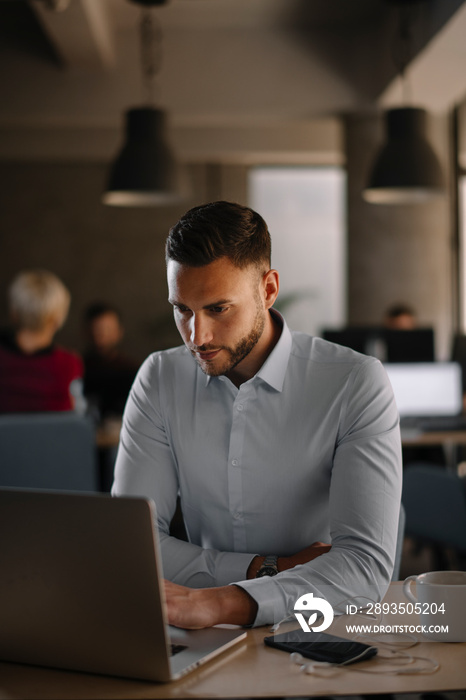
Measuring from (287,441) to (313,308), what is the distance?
26.2ft

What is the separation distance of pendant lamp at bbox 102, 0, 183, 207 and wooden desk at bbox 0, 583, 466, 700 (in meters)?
3.93

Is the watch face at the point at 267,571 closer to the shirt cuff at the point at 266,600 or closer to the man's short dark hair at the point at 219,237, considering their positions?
the shirt cuff at the point at 266,600

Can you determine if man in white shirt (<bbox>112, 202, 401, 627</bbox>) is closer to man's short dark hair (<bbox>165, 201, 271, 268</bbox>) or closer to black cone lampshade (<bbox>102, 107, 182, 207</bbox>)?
man's short dark hair (<bbox>165, 201, 271, 268</bbox>)

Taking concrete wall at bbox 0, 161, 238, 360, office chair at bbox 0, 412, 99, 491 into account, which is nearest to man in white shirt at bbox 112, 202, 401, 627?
office chair at bbox 0, 412, 99, 491

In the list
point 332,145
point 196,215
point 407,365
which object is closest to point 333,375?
point 196,215

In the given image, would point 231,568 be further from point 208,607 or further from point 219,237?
point 219,237

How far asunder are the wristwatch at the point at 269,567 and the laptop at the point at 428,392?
2.94m

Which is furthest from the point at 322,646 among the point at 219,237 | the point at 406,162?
the point at 406,162

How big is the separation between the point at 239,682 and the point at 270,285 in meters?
0.86

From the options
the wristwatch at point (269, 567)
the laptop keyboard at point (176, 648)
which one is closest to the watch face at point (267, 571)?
the wristwatch at point (269, 567)

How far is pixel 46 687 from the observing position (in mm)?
935

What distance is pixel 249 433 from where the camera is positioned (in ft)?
5.04

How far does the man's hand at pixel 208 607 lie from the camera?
3.61 feet

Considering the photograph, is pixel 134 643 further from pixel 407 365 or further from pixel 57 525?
pixel 407 365
